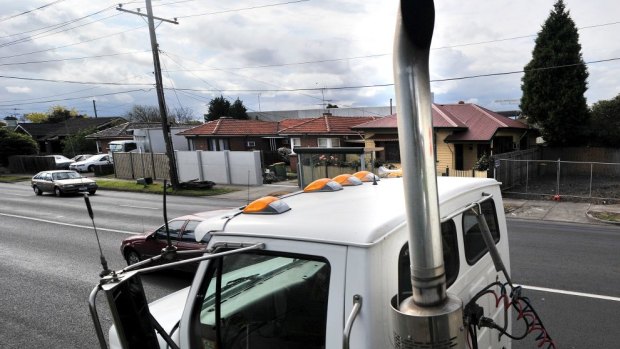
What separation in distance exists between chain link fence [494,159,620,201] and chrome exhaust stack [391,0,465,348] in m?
17.2

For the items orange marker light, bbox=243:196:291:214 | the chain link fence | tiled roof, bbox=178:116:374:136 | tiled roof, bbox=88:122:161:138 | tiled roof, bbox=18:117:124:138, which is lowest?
the chain link fence

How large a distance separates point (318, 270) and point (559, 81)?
2755cm

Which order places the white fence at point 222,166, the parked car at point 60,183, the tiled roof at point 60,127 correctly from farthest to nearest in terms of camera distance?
the tiled roof at point 60,127 < the white fence at point 222,166 < the parked car at point 60,183

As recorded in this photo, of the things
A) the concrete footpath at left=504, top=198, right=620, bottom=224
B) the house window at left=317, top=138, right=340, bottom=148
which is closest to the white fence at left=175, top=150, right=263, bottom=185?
the house window at left=317, top=138, right=340, bottom=148

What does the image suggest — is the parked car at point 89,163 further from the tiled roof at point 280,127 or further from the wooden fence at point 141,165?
the tiled roof at point 280,127

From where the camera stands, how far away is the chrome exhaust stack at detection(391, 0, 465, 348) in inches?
52.9

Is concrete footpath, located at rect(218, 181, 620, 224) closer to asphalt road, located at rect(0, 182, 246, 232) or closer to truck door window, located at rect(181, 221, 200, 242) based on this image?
truck door window, located at rect(181, 221, 200, 242)

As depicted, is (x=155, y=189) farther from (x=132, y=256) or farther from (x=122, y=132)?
(x=122, y=132)

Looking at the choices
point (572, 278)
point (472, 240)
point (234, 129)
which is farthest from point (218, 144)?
point (472, 240)

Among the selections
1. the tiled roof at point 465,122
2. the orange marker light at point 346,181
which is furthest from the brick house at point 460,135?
the orange marker light at point 346,181

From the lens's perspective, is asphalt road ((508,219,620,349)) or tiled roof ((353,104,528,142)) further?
tiled roof ((353,104,528,142))

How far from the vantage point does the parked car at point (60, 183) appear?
77.8 ft

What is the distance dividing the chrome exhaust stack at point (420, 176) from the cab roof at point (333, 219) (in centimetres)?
38

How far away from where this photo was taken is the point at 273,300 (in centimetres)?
239
